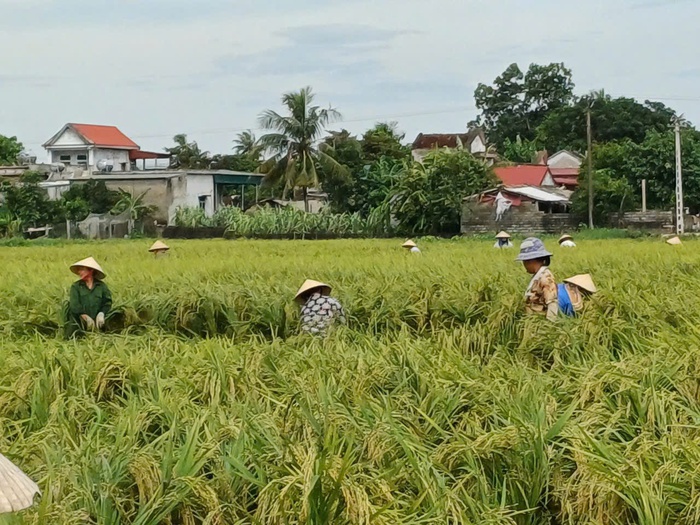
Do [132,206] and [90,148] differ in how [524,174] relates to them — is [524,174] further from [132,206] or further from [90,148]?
[90,148]

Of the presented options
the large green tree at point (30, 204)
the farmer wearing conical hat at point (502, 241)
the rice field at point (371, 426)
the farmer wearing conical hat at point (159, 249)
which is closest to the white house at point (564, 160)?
the large green tree at point (30, 204)

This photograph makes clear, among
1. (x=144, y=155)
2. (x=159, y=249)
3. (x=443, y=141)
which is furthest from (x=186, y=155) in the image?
(x=159, y=249)

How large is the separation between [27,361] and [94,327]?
192 centimetres

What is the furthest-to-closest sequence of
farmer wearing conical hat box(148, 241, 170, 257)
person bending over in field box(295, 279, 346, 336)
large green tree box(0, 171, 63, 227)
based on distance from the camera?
1. large green tree box(0, 171, 63, 227)
2. farmer wearing conical hat box(148, 241, 170, 257)
3. person bending over in field box(295, 279, 346, 336)

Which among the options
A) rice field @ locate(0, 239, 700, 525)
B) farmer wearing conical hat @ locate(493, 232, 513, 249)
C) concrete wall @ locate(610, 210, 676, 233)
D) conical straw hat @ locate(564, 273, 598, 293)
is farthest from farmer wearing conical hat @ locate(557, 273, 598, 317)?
concrete wall @ locate(610, 210, 676, 233)

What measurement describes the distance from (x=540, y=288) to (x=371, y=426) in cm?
284

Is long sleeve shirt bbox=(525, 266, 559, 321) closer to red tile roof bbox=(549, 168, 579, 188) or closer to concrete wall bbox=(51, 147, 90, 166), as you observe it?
red tile roof bbox=(549, 168, 579, 188)

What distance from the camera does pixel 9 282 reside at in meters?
8.53

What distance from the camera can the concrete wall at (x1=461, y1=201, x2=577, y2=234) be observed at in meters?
26.3

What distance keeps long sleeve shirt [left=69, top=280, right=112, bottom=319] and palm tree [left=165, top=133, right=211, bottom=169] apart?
38681 mm

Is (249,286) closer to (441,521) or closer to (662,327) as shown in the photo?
(662,327)

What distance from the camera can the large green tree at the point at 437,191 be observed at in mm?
26891

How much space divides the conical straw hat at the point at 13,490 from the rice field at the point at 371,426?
0.60 metres

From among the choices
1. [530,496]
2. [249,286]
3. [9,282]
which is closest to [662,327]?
[530,496]
